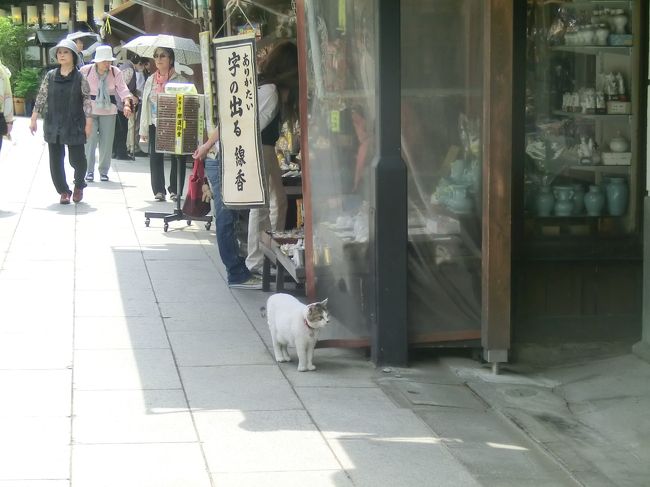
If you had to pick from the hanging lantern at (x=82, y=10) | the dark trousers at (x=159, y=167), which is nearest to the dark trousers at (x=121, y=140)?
the dark trousers at (x=159, y=167)

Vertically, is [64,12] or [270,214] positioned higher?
[64,12]

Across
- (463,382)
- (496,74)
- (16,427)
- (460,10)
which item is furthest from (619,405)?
(16,427)

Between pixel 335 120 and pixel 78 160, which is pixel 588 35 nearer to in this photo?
pixel 335 120

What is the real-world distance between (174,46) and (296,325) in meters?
7.98

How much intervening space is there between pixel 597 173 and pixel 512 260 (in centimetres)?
99

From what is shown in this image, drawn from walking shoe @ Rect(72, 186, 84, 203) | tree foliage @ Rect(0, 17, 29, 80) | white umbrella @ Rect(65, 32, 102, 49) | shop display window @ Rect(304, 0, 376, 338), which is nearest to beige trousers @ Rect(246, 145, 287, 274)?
shop display window @ Rect(304, 0, 376, 338)

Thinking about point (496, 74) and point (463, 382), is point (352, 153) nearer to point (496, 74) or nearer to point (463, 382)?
point (496, 74)

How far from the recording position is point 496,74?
722cm

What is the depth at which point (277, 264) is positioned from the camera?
9.20 metres

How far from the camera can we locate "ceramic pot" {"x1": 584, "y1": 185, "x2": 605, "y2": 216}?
8.35 meters

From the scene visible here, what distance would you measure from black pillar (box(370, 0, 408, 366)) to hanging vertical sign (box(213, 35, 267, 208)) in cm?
125

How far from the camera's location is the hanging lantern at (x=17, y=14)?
3631 centimetres

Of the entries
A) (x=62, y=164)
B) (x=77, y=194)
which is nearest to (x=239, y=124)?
(x=62, y=164)

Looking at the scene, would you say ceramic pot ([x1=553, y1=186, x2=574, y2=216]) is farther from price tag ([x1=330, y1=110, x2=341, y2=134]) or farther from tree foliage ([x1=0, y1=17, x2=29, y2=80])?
tree foliage ([x1=0, y1=17, x2=29, y2=80])
